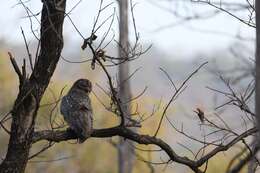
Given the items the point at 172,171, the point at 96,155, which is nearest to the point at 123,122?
the point at 96,155

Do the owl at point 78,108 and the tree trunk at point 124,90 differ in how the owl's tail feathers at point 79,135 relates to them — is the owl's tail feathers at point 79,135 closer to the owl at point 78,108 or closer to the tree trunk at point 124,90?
the owl at point 78,108

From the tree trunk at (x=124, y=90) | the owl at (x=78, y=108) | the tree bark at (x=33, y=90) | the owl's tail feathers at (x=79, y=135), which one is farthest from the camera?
the tree trunk at (x=124, y=90)

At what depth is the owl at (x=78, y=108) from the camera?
5203mm

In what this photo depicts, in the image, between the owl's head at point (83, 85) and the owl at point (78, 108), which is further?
the owl's head at point (83, 85)

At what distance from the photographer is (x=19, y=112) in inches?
164

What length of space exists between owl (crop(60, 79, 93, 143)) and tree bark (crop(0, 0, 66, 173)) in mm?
968

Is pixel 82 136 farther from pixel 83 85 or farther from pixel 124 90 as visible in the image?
pixel 124 90

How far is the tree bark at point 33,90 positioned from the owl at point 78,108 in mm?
968

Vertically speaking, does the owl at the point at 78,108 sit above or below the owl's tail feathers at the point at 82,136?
above

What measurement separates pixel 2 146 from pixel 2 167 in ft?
50.5

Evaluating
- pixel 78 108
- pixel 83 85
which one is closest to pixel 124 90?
pixel 83 85

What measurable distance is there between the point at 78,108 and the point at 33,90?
1.59 m

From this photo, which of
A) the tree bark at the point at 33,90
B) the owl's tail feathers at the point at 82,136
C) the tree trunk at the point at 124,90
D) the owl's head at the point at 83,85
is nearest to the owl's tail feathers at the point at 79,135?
the owl's tail feathers at the point at 82,136

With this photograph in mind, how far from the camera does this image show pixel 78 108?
5.73 metres
